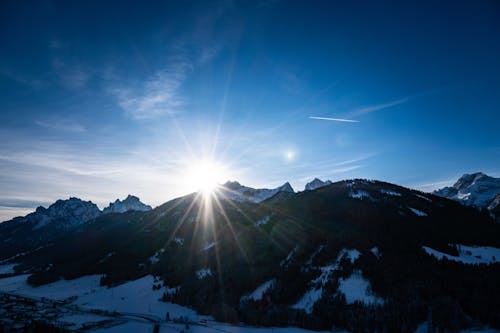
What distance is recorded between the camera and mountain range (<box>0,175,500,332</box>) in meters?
27.4

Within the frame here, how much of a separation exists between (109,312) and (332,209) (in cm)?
5045

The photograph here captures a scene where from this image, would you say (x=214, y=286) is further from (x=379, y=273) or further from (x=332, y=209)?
(x=332, y=209)

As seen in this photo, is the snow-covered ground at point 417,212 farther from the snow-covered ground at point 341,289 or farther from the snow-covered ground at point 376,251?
the snow-covered ground at point 341,289

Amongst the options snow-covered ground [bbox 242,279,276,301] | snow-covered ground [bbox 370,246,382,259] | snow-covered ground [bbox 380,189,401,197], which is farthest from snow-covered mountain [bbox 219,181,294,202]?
snow-covered ground [bbox 242,279,276,301]

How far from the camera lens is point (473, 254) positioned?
147 ft

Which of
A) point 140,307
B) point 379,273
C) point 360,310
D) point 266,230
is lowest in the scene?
point 140,307

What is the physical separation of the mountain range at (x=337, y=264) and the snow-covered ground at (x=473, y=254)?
0.24 m

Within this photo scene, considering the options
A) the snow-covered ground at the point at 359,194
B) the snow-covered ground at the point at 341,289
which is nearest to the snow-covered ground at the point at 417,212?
the snow-covered ground at the point at 359,194

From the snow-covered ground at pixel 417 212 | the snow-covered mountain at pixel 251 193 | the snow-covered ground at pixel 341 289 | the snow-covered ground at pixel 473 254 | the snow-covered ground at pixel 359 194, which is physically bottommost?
the snow-covered ground at pixel 341 289

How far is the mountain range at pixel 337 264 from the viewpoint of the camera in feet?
89.9

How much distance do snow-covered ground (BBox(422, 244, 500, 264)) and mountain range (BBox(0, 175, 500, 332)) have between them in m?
0.24

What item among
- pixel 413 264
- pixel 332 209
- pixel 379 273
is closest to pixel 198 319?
pixel 379 273

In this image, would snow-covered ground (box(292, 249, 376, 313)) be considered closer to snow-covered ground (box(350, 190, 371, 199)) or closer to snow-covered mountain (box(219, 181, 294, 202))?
snow-covered ground (box(350, 190, 371, 199))

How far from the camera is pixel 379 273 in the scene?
3438 cm
